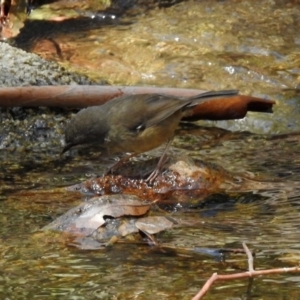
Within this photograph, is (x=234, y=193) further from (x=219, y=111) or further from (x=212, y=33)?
(x=212, y=33)

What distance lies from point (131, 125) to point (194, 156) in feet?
2.44

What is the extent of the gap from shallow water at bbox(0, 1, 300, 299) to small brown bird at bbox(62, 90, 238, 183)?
275 mm

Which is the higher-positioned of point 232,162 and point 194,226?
point 194,226

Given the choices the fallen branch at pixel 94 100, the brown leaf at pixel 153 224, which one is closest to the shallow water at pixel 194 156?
the brown leaf at pixel 153 224

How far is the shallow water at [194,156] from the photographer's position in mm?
3381

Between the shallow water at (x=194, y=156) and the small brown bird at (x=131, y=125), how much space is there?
0.28 m

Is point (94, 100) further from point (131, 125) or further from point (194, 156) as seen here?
point (131, 125)

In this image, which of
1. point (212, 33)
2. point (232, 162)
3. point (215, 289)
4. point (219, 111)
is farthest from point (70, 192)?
point (212, 33)

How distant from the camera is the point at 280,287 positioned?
3.16 meters

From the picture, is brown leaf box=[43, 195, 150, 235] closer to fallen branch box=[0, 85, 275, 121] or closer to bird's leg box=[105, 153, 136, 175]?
bird's leg box=[105, 153, 136, 175]

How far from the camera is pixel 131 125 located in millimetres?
5629

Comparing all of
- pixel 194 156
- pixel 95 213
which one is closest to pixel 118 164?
pixel 194 156

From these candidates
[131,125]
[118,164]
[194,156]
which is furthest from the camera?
[194,156]

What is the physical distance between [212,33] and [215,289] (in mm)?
6044
